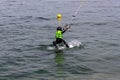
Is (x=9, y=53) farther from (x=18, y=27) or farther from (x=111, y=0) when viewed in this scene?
(x=111, y=0)

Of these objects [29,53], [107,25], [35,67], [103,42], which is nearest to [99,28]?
[107,25]

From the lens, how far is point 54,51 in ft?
79.5

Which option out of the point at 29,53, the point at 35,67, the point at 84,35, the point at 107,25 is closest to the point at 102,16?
the point at 107,25

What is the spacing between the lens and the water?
19.5 metres

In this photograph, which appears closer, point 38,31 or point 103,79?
point 103,79

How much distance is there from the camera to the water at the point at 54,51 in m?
19.5

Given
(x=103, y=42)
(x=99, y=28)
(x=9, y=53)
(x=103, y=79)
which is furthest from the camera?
(x=99, y=28)

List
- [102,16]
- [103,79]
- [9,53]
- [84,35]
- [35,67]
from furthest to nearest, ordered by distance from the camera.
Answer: [102,16], [84,35], [9,53], [35,67], [103,79]

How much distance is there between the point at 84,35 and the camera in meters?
30.0

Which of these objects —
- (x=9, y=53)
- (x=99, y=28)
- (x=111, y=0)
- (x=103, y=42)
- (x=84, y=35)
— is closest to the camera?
(x=9, y=53)

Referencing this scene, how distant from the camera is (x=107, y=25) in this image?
35031 millimetres

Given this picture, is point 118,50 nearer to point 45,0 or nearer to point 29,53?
point 29,53

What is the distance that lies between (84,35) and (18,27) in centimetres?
846

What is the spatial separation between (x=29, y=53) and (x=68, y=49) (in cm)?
345
